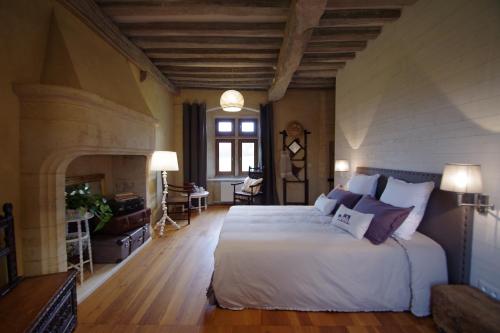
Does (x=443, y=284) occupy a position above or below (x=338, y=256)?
below

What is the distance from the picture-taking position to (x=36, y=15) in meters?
2.02

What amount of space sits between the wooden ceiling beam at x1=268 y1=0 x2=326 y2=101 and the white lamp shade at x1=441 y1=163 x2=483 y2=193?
1687 millimetres

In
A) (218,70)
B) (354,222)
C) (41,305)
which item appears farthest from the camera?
(218,70)

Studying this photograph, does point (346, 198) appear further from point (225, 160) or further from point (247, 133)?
point (225, 160)

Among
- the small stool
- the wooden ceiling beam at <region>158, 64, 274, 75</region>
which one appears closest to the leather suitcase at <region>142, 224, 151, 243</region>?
the wooden ceiling beam at <region>158, 64, 274, 75</region>

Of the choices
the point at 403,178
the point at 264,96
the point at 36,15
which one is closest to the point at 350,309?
the point at 403,178

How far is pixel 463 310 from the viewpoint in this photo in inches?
61.2

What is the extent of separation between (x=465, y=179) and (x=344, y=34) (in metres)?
2.30

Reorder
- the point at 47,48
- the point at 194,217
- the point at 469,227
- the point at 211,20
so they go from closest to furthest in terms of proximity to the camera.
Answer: the point at 469,227 → the point at 47,48 → the point at 211,20 → the point at 194,217

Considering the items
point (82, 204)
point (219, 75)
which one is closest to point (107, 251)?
point (82, 204)

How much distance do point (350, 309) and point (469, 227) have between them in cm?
112

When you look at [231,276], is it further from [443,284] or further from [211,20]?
[211,20]

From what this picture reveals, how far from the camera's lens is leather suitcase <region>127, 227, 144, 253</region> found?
10.2 ft

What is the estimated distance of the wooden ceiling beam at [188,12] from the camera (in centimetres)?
249
